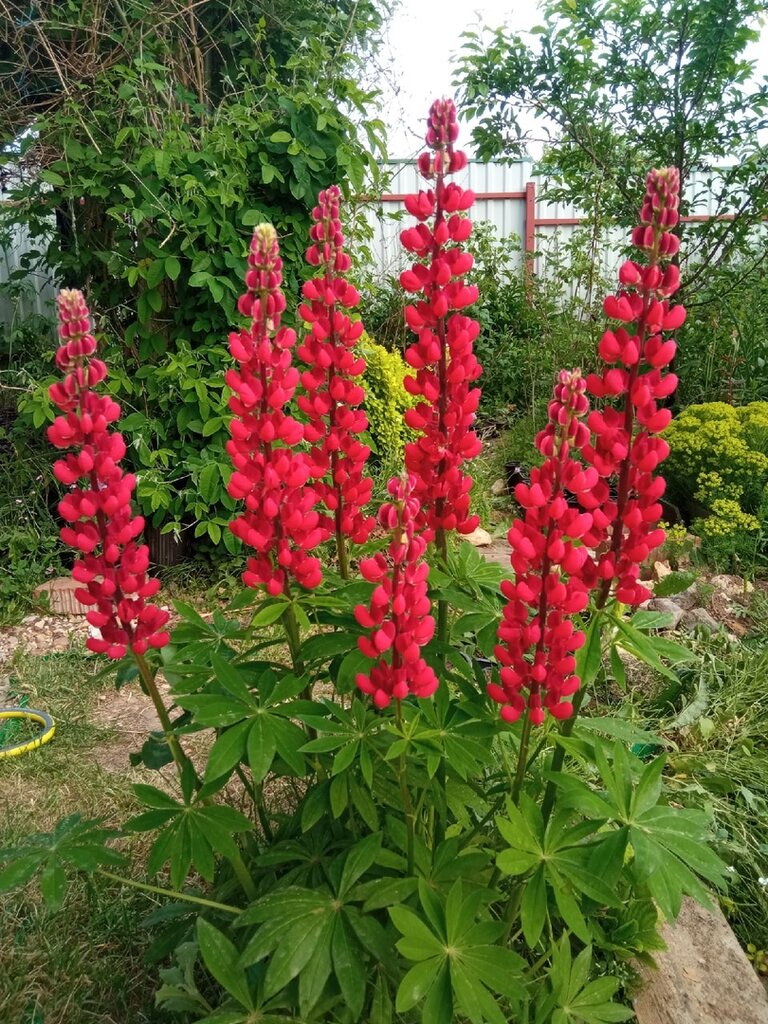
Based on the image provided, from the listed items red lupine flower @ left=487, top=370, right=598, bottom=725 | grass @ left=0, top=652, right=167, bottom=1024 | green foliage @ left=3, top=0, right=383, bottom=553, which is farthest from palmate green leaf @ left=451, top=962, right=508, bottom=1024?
green foliage @ left=3, top=0, right=383, bottom=553

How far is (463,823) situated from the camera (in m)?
1.57

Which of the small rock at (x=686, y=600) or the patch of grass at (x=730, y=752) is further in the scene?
the small rock at (x=686, y=600)

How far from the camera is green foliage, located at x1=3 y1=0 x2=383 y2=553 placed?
163 inches

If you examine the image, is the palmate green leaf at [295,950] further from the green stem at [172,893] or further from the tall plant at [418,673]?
the green stem at [172,893]

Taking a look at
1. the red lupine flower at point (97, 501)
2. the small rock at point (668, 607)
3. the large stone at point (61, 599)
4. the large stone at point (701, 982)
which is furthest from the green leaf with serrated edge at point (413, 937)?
the large stone at point (61, 599)

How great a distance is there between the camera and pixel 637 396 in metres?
1.22

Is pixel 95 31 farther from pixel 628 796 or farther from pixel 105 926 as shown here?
pixel 628 796

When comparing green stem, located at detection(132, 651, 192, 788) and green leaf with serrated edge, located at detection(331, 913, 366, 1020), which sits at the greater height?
green stem, located at detection(132, 651, 192, 788)

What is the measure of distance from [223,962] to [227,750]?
0.38 meters

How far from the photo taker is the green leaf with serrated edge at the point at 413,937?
48.4 inches

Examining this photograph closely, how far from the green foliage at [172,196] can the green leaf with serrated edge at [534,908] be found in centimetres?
307

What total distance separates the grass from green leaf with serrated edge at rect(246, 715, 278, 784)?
75cm

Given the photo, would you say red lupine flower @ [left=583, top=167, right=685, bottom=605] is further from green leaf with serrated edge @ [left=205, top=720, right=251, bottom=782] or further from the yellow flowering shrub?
the yellow flowering shrub

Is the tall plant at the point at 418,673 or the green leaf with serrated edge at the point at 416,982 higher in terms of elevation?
the tall plant at the point at 418,673
